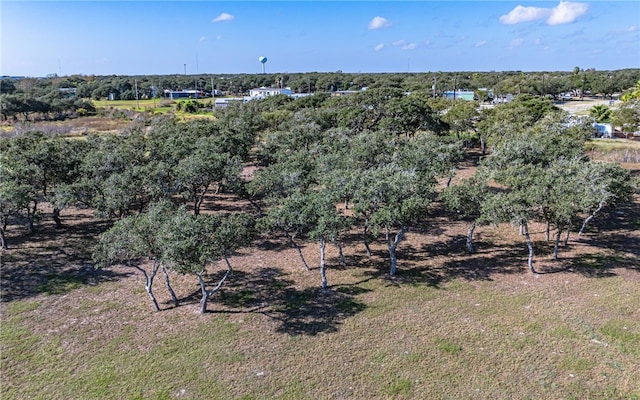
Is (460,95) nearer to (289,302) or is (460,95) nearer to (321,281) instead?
(321,281)

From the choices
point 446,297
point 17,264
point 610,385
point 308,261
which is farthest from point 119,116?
point 610,385

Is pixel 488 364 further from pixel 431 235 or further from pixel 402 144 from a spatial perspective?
pixel 402 144

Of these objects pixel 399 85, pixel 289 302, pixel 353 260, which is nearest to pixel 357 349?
pixel 289 302

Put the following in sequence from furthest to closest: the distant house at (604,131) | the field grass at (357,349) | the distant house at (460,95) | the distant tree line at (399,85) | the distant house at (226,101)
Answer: the distant house at (460,95) < the distant tree line at (399,85) < the distant house at (226,101) < the distant house at (604,131) < the field grass at (357,349)

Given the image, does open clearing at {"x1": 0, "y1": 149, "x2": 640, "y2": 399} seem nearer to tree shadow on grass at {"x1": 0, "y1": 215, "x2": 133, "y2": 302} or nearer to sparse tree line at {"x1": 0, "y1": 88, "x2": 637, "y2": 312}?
tree shadow on grass at {"x1": 0, "y1": 215, "x2": 133, "y2": 302}

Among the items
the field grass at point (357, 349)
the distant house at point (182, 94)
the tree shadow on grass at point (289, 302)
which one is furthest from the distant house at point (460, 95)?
the tree shadow on grass at point (289, 302)

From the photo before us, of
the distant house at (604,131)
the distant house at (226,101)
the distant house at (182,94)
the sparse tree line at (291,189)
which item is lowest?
the sparse tree line at (291,189)

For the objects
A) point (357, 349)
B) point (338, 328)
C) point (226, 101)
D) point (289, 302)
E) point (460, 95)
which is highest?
point (460, 95)

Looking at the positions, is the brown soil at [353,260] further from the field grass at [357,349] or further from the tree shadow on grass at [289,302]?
the field grass at [357,349]
